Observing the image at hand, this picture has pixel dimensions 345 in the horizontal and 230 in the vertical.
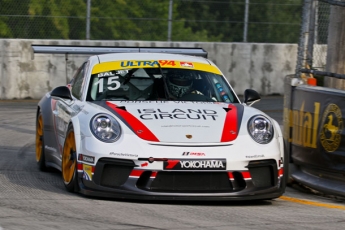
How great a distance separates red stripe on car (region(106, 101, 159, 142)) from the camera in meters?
7.07

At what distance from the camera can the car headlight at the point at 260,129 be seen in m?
7.32

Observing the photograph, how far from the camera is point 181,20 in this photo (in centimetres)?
2009

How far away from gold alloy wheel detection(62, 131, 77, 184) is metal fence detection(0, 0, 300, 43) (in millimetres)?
Answer: 10785

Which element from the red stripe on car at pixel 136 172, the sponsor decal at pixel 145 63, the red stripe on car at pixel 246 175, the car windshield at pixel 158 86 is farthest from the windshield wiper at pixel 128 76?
the red stripe on car at pixel 246 175

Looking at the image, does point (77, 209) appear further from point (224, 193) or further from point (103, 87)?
point (103, 87)

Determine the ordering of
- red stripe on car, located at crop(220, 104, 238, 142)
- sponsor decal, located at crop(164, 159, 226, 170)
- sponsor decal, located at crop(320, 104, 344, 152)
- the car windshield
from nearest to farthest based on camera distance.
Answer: sponsor decal, located at crop(164, 159, 226, 170), red stripe on car, located at crop(220, 104, 238, 142), sponsor decal, located at crop(320, 104, 344, 152), the car windshield

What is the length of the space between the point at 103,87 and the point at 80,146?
3.91 ft

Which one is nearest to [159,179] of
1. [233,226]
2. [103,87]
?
[233,226]

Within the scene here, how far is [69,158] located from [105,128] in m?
0.72

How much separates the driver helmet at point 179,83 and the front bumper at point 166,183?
4.75ft

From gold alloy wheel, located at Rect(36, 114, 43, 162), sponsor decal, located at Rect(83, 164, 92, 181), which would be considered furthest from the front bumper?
gold alloy wheel, located at Rect(36, 114, 43, 162)

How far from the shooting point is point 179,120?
24.1ft

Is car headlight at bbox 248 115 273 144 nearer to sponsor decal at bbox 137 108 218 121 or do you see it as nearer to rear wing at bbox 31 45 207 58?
sponsor decal at bbox 137 108 218 121

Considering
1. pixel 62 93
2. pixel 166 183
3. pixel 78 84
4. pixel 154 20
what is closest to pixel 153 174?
pixel 166 183
